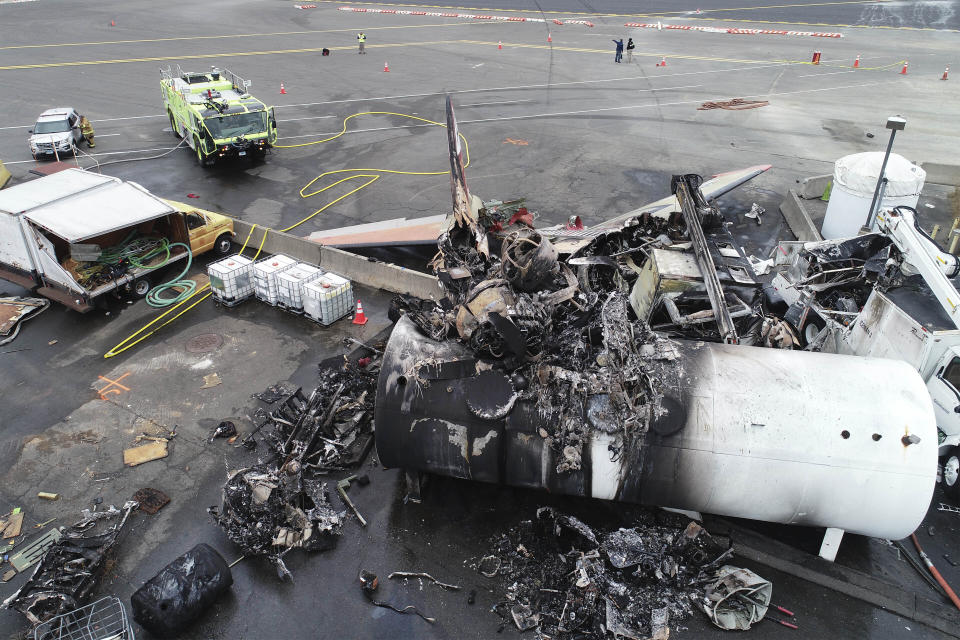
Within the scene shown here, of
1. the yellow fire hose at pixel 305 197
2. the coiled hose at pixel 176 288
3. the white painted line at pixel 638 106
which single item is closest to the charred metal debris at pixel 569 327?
the yellow fire hose at pixel 305 197

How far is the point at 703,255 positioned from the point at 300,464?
869cm

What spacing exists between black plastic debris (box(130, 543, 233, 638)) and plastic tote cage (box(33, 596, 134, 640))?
0.30 m

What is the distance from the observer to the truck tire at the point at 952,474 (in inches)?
419

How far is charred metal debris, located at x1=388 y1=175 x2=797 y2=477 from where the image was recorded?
9.37 metres

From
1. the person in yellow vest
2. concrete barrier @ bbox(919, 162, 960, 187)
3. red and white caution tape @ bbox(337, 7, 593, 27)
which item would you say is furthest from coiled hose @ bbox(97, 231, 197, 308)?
red and white caution tape @ bbox(337, 7, 593, 27)

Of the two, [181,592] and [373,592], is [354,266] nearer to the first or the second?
[373,592]

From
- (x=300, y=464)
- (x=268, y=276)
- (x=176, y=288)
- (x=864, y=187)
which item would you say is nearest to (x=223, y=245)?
(x=176, y=288)

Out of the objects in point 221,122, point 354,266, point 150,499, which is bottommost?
point 150,499

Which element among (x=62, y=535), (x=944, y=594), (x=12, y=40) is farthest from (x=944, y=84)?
(x=12, y=40)

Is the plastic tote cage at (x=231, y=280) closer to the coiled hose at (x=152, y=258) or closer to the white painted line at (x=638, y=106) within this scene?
the coiled hose at (x=152, y=258)

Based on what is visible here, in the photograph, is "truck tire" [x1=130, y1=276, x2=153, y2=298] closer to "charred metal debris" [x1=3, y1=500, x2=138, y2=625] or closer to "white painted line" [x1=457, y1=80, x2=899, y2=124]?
"charred metal debris" [x1=3, y1=500, x2=138, y2=625]

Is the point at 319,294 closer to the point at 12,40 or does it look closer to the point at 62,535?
the point at 62,535

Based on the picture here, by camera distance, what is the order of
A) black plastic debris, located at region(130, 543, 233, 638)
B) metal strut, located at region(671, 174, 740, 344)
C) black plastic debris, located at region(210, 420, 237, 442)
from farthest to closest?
black plastic debris, located at region(210, 420, 237, 442)
metal strut, located at region(671, 174, 740, 344)
black plastic debris, located at region(130, 543, 233, 638)

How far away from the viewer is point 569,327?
35.2 ft
